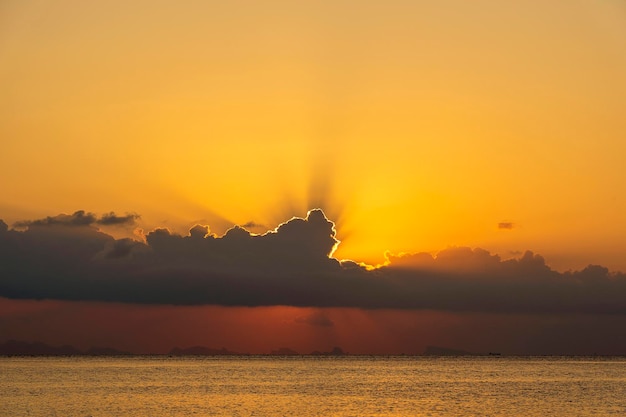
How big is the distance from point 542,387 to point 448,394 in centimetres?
2817

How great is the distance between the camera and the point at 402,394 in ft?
418

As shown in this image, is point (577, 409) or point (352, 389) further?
point (352, 389)

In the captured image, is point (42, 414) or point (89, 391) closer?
point (42, 414)

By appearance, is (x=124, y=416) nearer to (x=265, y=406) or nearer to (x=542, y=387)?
(x=265, y=406)

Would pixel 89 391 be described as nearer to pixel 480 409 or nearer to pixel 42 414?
pixel 42 414

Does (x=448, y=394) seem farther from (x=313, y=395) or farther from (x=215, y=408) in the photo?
(x=215, y=408)

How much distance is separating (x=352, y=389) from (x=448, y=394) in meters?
18.0

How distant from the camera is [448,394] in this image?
→ 129 m

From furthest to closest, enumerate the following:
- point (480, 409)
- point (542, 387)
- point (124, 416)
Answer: point (542, 387)
point (480, 409)
point (124, 416)

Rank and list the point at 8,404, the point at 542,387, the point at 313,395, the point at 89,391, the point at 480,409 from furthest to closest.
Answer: the point at 542,387 < the point at 89,391 < the point at 313,395 < the point at 8,404 < the point at 480,409

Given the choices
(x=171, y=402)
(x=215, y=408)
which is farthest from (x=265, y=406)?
(x=171, y=402)

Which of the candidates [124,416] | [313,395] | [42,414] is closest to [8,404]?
[42,414]

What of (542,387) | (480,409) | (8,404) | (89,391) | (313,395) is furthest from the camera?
(542,387)

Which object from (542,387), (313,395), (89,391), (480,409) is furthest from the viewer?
(542,387)
